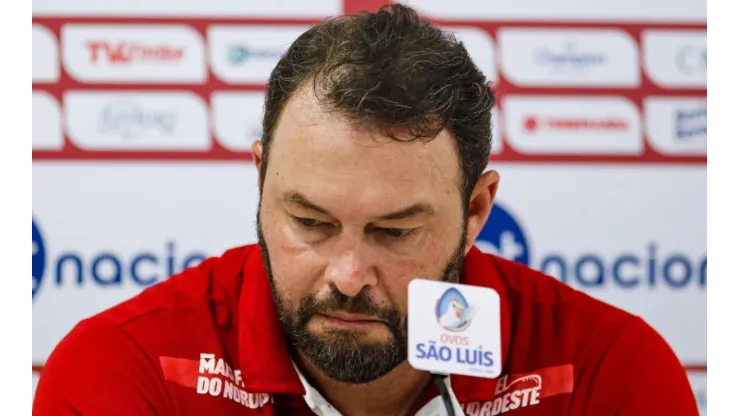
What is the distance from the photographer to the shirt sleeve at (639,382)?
1.56m

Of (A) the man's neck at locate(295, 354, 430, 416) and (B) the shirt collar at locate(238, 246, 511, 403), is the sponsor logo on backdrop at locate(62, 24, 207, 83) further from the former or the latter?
(A) the man's neck at locate(295, 354, 430, 416)

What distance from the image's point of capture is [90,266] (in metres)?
2.55

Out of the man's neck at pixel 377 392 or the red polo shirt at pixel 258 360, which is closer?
the red polo shirt at pixel 258 360

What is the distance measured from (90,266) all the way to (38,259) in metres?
0.15

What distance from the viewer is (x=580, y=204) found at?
2.69 metres

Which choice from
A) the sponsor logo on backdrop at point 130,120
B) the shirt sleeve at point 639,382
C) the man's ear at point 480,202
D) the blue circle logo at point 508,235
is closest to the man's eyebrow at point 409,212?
the man's ear at point 480,202

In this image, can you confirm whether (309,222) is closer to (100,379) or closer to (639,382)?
(100,379)

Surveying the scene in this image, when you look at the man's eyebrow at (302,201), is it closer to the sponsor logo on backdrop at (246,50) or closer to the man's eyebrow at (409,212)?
the man's eyebrow at (409,212)

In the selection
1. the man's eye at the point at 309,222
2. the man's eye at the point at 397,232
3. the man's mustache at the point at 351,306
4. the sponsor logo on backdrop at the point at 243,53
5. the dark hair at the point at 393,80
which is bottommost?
the man's mustache at the point at 351,306

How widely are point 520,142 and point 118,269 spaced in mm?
1220

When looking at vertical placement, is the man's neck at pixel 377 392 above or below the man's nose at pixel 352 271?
below

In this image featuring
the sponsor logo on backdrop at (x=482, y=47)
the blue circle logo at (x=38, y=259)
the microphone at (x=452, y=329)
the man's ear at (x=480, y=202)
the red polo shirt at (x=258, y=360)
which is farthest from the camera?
the sponsor logo on backdrop at (x=482, y=47)

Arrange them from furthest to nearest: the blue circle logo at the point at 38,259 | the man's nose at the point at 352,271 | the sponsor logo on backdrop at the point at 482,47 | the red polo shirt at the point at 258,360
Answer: the sponsor logo on backdrop at the point at 482,47, the blue circle logo at the point at 38,259, the red polo shirt at the point at 258,360, the man's nose at the point at 352,271

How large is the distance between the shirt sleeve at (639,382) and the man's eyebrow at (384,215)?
0.48 m
